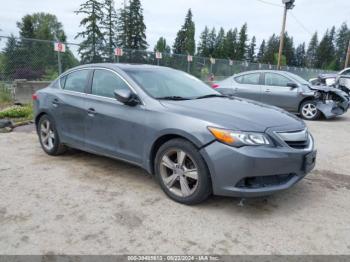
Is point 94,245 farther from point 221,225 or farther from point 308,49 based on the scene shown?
point 308,49

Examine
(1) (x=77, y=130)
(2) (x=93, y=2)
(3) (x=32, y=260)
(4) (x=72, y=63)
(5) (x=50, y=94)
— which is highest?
(2) (x=93, y=2)

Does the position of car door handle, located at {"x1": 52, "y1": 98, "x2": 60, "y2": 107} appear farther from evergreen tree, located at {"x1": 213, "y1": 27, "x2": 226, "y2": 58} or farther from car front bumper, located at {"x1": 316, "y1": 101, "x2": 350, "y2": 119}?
evergreen tree, located at {"x1": 213, "y1": 27, "x2": 226, "y2": 58}

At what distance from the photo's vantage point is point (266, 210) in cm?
325

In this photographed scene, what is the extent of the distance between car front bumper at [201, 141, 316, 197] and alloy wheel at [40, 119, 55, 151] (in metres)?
2.93

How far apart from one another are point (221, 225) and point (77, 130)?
250 centimetres

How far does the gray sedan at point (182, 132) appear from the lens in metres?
2.96

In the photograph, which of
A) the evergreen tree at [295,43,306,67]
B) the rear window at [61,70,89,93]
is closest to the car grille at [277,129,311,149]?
the rear window at [61,70,89,93]

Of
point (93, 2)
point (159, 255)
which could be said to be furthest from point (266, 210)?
point (93, 2)

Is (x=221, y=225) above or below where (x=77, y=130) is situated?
below

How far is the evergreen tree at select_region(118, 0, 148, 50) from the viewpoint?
47.6 meters

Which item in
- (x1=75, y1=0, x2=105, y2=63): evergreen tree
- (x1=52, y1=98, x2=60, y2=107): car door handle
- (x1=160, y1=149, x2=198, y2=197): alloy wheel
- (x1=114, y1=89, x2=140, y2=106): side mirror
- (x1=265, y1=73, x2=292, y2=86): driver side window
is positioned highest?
(x1=75, y1=0, x2=105, y2=63): evergreen tree

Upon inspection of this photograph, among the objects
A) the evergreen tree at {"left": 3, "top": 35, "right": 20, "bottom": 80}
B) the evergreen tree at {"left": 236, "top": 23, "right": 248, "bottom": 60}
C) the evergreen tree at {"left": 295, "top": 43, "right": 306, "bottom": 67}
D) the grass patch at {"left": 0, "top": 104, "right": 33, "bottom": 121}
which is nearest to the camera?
the grass patch at {"left": 0, "top": 104, "right": 33, "bottom": 121}

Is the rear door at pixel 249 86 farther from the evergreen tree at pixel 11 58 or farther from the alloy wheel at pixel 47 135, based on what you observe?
the evergreen tree at pixel 11 58

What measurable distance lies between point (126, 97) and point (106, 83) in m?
0.72
